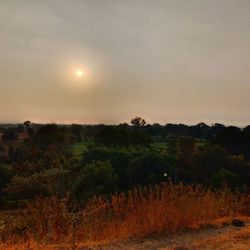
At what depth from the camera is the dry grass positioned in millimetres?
8273

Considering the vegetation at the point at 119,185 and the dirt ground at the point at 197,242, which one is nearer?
the dirt ground at the point at 197,242

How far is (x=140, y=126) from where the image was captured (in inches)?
4828

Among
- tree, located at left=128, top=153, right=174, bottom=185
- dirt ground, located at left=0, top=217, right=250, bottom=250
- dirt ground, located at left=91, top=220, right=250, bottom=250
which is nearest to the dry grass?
dirt ground, located at left=0, top=217, right=250, bottom=250

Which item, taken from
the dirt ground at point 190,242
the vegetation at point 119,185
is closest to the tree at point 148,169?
the vegetation at point 119,185

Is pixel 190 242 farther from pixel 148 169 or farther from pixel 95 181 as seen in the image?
pixel 148 169

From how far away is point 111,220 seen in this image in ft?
30.3

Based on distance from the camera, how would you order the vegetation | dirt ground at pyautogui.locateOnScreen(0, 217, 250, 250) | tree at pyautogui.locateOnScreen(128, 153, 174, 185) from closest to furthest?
dirt ground at pyautogui.locateOnScreen(0, 217, 250, 250) < the vegetation < tree at pyautogui.locateOnScreen(128, 153, 174, 185)

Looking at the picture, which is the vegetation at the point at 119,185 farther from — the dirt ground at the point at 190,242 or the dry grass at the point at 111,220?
the dirt ground at the point at 190,242

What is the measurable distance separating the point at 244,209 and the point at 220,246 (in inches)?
149

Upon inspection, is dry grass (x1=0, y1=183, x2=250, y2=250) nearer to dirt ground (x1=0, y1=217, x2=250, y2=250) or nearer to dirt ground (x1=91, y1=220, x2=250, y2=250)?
dirt ground (x1=0, y1=217, x2=250, y2=250)

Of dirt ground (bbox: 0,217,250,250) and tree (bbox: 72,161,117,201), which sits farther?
tree (bbox: 72,161,117,201)

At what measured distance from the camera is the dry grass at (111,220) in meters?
8.27

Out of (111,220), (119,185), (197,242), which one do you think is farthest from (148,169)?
(197,242)

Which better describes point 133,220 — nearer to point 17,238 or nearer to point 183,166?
point 17,238
